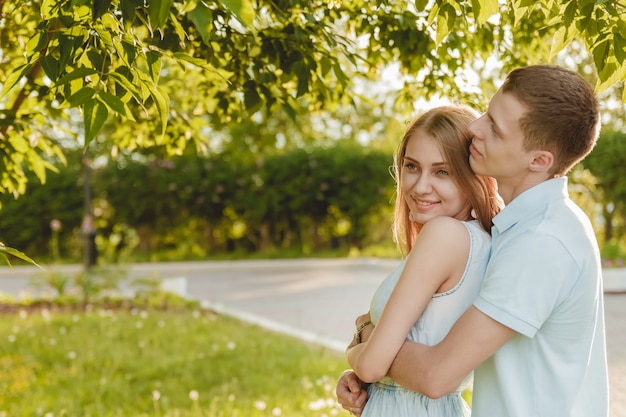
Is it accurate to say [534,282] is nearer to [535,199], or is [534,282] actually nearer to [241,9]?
[535,199]

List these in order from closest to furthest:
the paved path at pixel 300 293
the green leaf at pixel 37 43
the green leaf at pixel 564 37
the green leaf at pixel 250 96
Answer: the green leaf at pixel 37 43
the green leaf at pixel 564 37
the green leaf at pixel 250 96
the paved path at pixel 300 293

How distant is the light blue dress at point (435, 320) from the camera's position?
1.81m

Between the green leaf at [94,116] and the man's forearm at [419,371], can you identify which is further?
the man's forearm at [419,371]

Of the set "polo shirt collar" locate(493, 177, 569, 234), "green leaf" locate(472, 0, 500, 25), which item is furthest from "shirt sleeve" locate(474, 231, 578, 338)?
"green leaf" locate(472, 0, 500, 25)

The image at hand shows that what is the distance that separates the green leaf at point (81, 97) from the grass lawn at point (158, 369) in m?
2.96

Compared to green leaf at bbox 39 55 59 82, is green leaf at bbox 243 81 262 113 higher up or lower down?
higher up

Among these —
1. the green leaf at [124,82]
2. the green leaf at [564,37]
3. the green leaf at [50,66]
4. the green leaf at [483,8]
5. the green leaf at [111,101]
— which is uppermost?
the green leaf at [564,37]

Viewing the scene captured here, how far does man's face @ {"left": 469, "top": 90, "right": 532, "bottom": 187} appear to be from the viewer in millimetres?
1653

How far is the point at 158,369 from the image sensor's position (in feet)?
19.5

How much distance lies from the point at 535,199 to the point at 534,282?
0.74 feet

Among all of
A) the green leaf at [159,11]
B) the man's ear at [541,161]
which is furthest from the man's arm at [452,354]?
the green leaf at [159,11]

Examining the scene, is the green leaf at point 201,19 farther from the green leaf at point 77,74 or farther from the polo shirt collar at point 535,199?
the polo shirt collar at point 535,199

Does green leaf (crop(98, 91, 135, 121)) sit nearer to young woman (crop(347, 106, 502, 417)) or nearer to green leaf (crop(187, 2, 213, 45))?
green leaf (crop(187, 2, 213, 45))

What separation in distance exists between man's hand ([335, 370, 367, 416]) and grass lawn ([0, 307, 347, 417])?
2.20 meters
